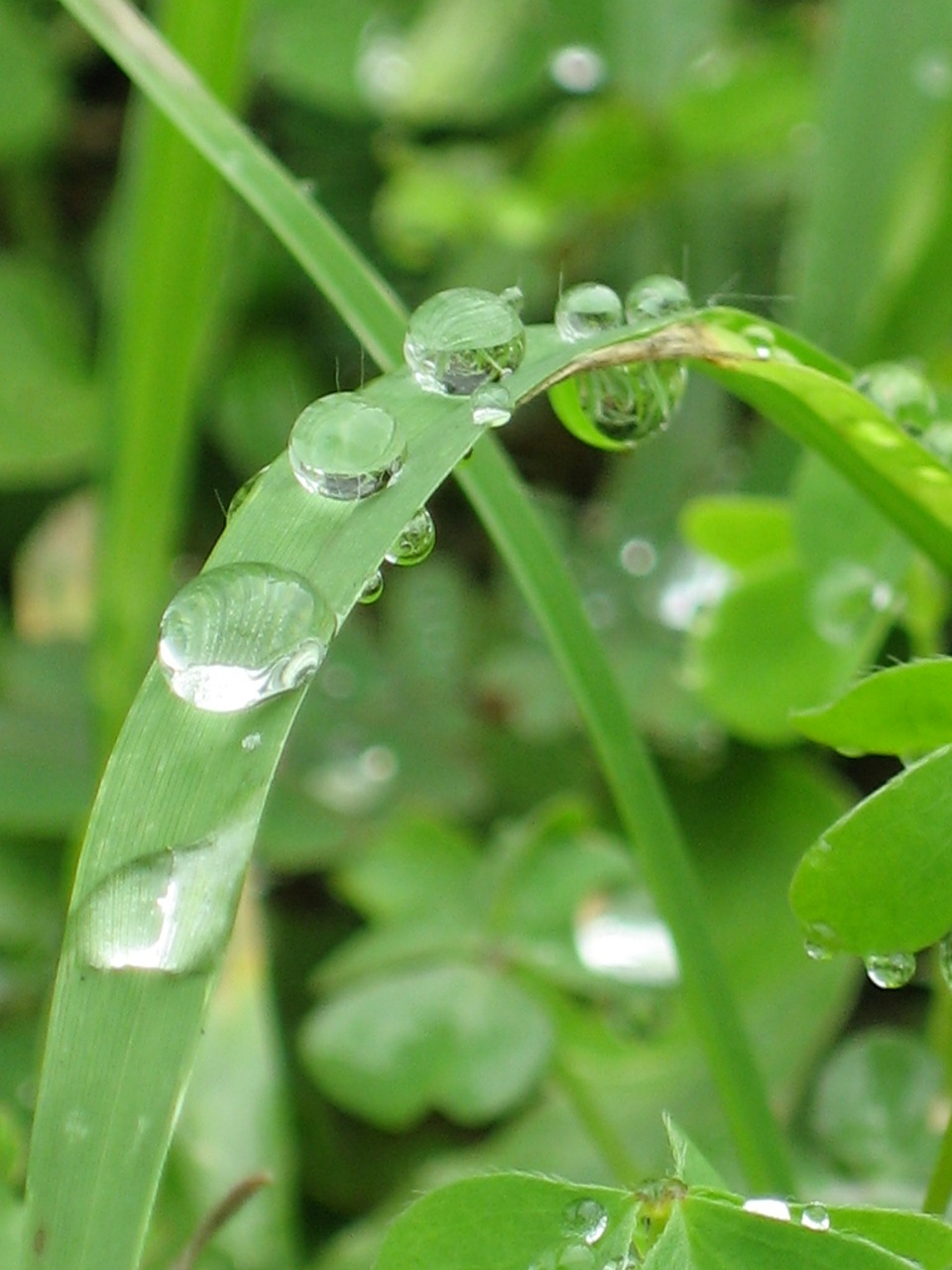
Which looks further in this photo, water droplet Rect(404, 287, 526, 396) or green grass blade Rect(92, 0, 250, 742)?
green grass blade Rect(92, 0, 250, 742)

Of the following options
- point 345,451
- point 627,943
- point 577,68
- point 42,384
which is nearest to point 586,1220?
point 345,451

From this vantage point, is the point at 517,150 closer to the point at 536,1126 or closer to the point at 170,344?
the point at 170,344

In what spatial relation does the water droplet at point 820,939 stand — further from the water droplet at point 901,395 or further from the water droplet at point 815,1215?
the water droplet at point 901,395

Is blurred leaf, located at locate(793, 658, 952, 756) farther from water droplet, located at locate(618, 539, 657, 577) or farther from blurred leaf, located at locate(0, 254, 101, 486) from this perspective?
blurred leaf, located at locate(0, 254, 101, 486)

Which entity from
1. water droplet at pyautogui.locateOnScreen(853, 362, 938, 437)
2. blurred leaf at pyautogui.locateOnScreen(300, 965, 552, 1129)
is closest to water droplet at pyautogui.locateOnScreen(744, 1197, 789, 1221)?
water droplet at pyautogui.locateOnScreen(853, 362, 938, 437)

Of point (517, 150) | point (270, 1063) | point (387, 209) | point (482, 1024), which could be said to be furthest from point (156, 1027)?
point (517, 150)

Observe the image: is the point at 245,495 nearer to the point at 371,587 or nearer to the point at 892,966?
the point at 371,587

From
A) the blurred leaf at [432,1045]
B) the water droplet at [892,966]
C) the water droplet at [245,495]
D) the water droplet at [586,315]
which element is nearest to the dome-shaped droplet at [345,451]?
the water droplet at [245,495]
